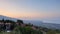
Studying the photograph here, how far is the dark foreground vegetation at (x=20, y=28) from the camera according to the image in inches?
194

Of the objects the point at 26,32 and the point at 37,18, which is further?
the point at 37,18

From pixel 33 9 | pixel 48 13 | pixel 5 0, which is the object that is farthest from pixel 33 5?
pixel 5 0

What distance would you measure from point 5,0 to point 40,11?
1090 mm

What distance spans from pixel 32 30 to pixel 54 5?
1050 millimetres

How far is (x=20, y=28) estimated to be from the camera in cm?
496

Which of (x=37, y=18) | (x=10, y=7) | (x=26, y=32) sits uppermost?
(x=10, y=7)

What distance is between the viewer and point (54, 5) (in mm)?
5402

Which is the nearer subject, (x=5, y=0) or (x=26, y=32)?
(x=26, y=32)

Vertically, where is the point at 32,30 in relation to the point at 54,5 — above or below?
below

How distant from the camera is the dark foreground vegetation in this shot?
4918mm

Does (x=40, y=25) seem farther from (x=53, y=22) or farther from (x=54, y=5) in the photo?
(x=54, y=5)

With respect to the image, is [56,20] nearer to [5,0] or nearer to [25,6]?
[25,6]

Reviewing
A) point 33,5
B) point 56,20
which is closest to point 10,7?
point 33,5

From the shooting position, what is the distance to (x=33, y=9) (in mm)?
5383
